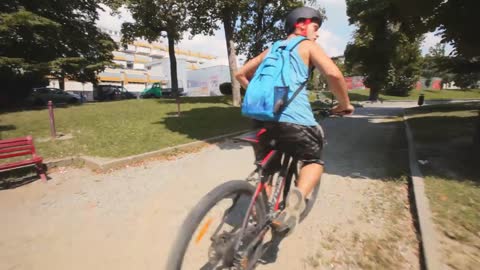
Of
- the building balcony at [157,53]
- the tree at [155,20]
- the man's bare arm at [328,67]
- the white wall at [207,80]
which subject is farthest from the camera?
the building balcony at [157,53]

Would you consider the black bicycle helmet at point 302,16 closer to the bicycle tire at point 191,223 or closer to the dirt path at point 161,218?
the bicycle tire at point 191,223

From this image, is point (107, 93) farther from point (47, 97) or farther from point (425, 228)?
point (425, 228)

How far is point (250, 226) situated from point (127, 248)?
1.73m

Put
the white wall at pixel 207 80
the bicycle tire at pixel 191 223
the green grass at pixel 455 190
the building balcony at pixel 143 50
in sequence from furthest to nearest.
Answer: the building balcony at pixel 143 50
the white wall at pixel 207 80
the green grass at pixel 455 190
the bicycle tire at pixel 191 223

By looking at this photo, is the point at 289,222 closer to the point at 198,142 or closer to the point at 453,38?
the point at 198,142

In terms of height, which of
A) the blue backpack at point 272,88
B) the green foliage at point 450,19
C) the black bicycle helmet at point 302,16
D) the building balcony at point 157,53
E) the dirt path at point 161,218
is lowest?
the dirt path at point 161,218

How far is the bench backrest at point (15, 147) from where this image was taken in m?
5.90

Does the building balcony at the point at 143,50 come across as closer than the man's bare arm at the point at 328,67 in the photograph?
No

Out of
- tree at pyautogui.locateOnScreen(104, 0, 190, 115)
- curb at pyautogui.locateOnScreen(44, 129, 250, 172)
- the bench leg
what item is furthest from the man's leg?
tree at pyautogui.locateOnScreen(104, 0, 190, 115)

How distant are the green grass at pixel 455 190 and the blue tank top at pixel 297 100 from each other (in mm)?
1972

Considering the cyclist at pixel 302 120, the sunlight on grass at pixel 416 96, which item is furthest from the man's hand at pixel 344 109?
the sunlight on grass at pixel 416 96

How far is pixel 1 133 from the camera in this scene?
10148 millimetres

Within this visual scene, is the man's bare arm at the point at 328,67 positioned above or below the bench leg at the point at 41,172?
above

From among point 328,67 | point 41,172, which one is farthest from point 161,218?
point 41,172
